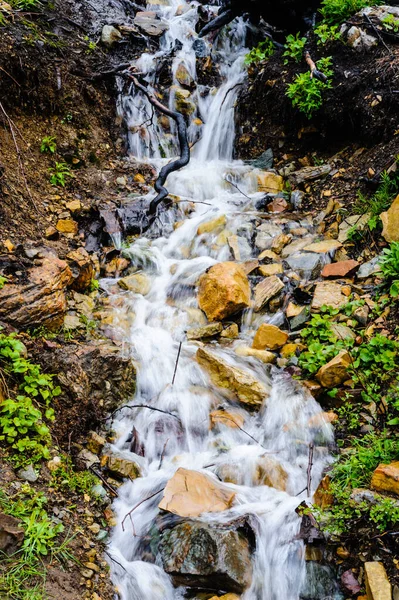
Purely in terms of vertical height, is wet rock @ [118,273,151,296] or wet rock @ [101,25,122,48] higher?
wet rock @ [101,25,122,48]

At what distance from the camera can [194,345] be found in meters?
4.70

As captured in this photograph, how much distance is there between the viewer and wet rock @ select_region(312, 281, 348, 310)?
4.40 m

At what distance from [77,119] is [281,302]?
457 centimetres

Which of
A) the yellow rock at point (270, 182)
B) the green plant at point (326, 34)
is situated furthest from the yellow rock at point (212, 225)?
the green plant at point (326, 34)

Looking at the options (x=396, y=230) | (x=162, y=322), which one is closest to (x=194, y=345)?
(x=162, y=322)

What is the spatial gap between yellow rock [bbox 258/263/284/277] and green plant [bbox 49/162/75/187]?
316 centimetres

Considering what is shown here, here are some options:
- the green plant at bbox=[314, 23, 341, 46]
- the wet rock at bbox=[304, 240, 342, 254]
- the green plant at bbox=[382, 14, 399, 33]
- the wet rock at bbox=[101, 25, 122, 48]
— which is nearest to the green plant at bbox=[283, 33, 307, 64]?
the green plant at bbox=[314, 23, 341, 46]

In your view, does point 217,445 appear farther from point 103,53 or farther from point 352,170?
point 103,53

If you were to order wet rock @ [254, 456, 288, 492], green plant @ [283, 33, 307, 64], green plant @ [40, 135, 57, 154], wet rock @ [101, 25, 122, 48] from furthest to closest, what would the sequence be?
wet rock @ [101, 25, 122, 48]
green plant @ [283, 33, 307, 64]
green plant @ [40, 135, 57, 154]
wet rock @ [254, 456, 288, 492]

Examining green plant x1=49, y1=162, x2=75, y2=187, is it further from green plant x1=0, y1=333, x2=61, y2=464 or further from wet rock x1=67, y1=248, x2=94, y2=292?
green plant x1=0, y1=333, x2=61, y2=464

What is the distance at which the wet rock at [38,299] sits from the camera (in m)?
3.88

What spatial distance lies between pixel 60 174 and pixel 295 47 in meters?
4.27

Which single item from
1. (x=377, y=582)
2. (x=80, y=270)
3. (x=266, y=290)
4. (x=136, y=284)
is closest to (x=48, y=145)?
(x=80, y=270)

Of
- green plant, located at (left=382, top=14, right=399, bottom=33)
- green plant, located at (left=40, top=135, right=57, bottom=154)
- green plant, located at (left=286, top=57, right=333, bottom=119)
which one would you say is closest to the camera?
green plant, located at (left=382, top=14, right=399, bottom=33)
